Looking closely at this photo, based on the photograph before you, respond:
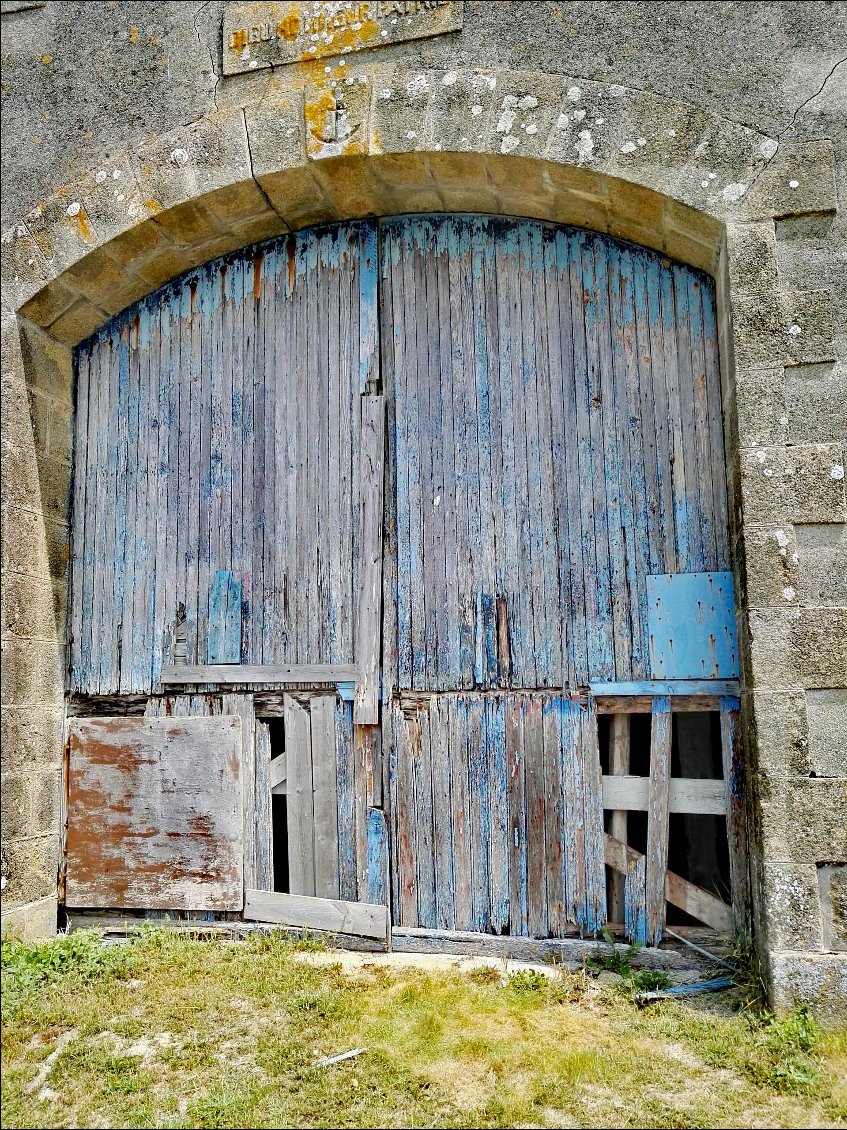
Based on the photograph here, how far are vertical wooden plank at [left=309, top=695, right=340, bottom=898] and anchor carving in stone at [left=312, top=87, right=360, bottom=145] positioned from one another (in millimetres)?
2932

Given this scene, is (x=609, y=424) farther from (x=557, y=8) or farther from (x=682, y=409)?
(x=557, y=8)

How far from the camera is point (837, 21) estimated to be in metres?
4.11

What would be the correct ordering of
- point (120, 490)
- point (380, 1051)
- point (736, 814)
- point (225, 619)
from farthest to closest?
point (120, 490) < point (225, 619) < point (736, 814) < point (380, 1051)

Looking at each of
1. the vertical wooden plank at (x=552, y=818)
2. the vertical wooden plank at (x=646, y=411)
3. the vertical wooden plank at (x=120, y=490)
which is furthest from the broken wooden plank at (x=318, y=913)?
the vertical wooden plank at (x=646, y=411)

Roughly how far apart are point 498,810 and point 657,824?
0.79 m

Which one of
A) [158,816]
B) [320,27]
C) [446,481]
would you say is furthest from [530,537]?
[320,27]

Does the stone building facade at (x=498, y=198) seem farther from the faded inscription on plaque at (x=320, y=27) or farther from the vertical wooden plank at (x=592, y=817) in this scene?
the vertical wooden plank at (x=592, y=817)

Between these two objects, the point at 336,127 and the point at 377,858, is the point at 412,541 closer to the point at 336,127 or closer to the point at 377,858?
Result: the point at 377,858

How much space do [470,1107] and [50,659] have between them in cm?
322

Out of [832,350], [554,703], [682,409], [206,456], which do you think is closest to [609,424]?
[682,409]

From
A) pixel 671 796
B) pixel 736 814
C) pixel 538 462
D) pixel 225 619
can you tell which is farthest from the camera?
pixel 225 619

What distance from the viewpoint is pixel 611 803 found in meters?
4.40

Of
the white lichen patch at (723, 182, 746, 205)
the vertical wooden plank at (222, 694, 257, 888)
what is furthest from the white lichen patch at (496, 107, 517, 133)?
the vertical wooden plank at (222, 694, 257, 888)

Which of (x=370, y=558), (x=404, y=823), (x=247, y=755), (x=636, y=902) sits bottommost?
(x=636, y=902)
